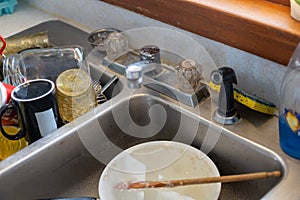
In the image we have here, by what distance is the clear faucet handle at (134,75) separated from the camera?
0.91 m

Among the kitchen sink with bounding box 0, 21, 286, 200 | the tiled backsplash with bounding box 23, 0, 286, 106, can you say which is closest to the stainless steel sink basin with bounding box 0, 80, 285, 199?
the kitchen sink with bounding box 0, 21, 286, 200

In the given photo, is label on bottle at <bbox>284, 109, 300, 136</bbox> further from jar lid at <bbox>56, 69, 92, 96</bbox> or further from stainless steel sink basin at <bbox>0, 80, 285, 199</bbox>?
jar lid at <bbox>56, 69, 92, 96</bbox>

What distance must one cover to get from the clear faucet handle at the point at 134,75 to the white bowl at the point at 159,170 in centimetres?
13

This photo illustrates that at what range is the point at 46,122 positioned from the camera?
0.87 meters

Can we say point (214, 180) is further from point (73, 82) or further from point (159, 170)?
point (73, 82)

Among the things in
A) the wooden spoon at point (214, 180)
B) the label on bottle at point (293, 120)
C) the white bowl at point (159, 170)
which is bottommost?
the white bowl at point (159, 170)

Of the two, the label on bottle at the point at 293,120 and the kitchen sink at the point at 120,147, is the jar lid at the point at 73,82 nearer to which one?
the kitchen sink at the point at 120,147

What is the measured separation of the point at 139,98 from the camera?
0.98 m

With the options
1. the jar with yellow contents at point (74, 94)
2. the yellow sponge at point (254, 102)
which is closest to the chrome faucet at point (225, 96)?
the yellow sponge at point (254, 102)

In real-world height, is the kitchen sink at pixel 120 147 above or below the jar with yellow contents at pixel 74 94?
below

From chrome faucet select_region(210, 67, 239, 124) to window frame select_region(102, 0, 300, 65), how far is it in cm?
8

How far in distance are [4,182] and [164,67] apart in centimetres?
43

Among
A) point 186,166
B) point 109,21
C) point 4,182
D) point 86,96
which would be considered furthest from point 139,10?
point 4,182

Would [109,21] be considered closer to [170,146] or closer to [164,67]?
[164,67]
